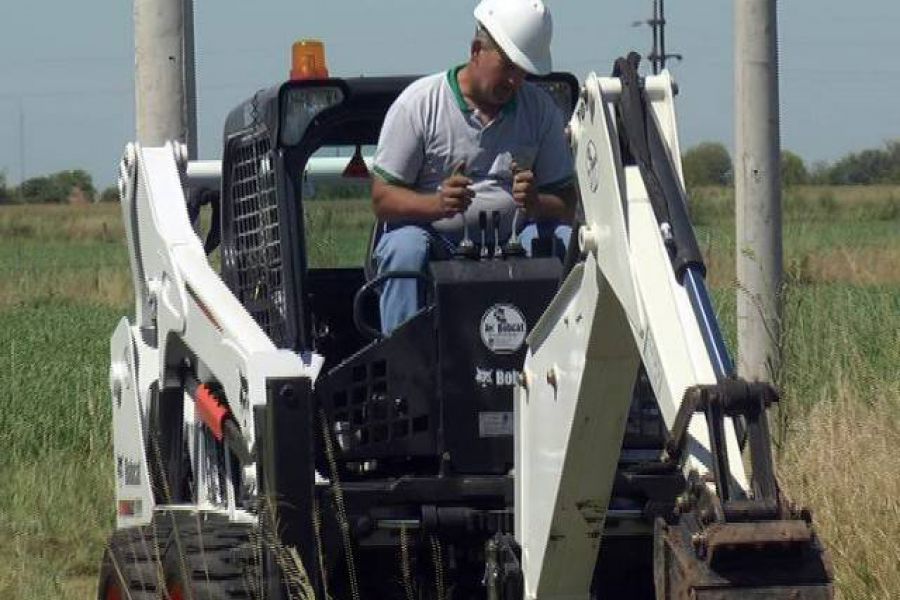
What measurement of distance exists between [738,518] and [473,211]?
2631 mm

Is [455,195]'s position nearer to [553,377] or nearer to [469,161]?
[469,161]

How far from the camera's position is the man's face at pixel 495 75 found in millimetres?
5836

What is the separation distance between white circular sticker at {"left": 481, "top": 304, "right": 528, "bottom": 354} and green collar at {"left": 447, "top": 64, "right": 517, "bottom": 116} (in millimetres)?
711

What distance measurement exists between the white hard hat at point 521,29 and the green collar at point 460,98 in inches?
13.7

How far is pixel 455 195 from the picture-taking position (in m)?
5.75

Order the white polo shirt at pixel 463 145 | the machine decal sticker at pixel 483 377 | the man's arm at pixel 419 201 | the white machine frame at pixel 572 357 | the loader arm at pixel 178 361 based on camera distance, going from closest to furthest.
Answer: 1. the white machine frame at pixel 572 357
2. the loader arm at pixel 178 361
3. the machine decal sticker at pixel 483 377
4. the man's arm at pixel 419 201
5. the white polo shirt at pixel 463 145

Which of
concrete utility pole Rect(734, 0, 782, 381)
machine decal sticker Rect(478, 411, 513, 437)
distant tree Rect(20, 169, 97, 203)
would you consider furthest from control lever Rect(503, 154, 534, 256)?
distant tree Rect(20, 169, 97, 203)

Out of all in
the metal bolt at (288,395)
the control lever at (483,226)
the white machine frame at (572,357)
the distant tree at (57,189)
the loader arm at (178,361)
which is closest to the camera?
the white machine frame at (572,357)

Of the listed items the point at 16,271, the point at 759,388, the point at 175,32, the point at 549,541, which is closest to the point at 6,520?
the point at 175,32

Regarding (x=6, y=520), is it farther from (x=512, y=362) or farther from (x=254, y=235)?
(x=512, y=362)

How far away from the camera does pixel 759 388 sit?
3.53m

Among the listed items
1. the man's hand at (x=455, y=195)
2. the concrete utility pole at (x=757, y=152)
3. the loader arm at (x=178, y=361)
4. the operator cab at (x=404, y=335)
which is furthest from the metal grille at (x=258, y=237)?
the concrete utility pole at (x=757, y=152)

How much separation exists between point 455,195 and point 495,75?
0.39 metres

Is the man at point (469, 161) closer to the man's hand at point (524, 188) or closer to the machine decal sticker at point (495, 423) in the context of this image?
the man's hand at point (524, 188)
